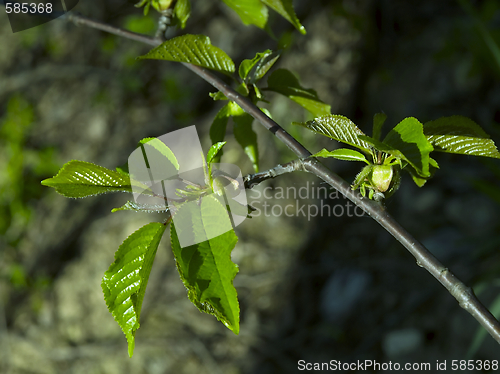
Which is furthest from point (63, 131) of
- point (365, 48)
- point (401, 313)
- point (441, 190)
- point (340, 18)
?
point (441, 190)

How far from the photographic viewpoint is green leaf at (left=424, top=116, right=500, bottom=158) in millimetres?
406

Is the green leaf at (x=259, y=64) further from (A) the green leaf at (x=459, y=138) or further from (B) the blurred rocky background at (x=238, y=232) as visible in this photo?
(B) the blurred rocky background at (x=238, y=232)

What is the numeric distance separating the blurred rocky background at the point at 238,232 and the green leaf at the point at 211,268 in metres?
1.17

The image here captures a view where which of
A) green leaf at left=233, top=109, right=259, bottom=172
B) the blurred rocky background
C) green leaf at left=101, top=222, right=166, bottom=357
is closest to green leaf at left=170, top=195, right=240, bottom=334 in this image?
green leaf at left=101, top=222, right=166, bottom=357

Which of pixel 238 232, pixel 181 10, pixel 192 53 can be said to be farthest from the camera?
pixel 238 232

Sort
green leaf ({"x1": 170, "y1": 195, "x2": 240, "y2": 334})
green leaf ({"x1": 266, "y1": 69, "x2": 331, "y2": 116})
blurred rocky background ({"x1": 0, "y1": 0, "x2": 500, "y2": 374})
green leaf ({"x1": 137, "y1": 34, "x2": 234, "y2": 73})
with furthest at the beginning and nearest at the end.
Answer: blurred rocky background ({"x1": 0, "y1": 0, "x2": 500, "y2": 374}) → green leaf ({"x1": 266, "y1": 69, "x2": 331, "y2": 116}) → green leaf ({"x1": 137, "y1": 34, "x2": 234, "y2": 73}) → green leaf ({"x1": 170, "y1": 195, "x2": 240, "y2": 334})

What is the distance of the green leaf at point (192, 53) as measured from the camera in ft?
1.48

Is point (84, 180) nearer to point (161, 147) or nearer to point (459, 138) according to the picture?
point (161, 147)

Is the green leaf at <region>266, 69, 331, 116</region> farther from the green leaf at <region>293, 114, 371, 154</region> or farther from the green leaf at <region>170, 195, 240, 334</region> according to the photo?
the green leaf at <region>170, 195, 240, 334</region>

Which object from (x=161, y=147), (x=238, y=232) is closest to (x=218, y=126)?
(x=161, y=147)

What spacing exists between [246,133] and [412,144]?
0.32m

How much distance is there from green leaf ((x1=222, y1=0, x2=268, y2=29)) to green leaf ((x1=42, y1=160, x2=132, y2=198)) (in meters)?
0.37

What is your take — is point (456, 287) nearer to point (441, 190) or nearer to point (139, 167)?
point (139, 167)

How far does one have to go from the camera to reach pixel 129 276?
1.26 ft
